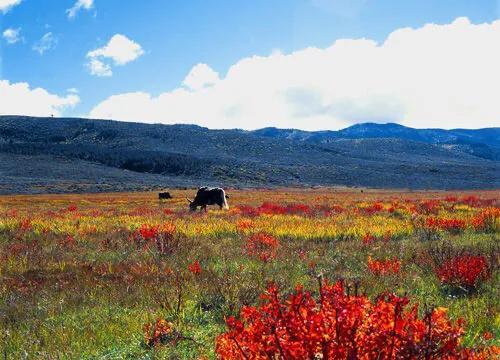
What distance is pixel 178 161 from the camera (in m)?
124

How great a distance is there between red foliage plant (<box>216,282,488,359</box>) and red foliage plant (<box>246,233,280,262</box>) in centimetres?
659

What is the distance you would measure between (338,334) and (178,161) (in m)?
123

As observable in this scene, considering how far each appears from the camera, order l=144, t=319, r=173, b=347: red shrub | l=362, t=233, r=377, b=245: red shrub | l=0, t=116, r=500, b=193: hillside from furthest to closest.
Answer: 1. l=0, t=116, r=500, b=193: hillside
2. l=362, t=233, r=377, b=245: red shrub
3. l=144, t=319, r=173, b=347: red shrub

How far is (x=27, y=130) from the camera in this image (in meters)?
161

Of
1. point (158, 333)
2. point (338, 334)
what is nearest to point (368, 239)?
point (158, 333)

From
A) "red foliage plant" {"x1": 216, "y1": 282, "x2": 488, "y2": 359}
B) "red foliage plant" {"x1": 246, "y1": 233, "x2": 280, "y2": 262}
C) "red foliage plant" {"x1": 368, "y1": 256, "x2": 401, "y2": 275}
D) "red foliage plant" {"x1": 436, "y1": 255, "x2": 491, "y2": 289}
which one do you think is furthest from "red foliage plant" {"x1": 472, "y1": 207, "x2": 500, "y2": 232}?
"red foliage plant" {"x1": 216, "y1": 282, "x2": 488, "y2": 359}

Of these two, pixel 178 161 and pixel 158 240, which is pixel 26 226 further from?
pixel 178 161

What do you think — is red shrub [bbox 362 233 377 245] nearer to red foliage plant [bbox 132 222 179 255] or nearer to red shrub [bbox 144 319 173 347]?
red foliage plant [bbox 132 222 179 255]

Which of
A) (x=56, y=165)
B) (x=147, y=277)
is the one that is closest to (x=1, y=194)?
(x=56, y=165)

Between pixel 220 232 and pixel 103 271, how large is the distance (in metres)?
5.88

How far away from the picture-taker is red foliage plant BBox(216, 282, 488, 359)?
114 inches

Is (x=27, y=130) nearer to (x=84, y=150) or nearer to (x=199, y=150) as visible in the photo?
(x=84, y=150)

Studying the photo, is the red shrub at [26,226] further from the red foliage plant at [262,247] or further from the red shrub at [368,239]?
the red shrub at [368,239]

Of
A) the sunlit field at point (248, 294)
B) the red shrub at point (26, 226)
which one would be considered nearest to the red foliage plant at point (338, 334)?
the sunlit field at point (248, 294)
